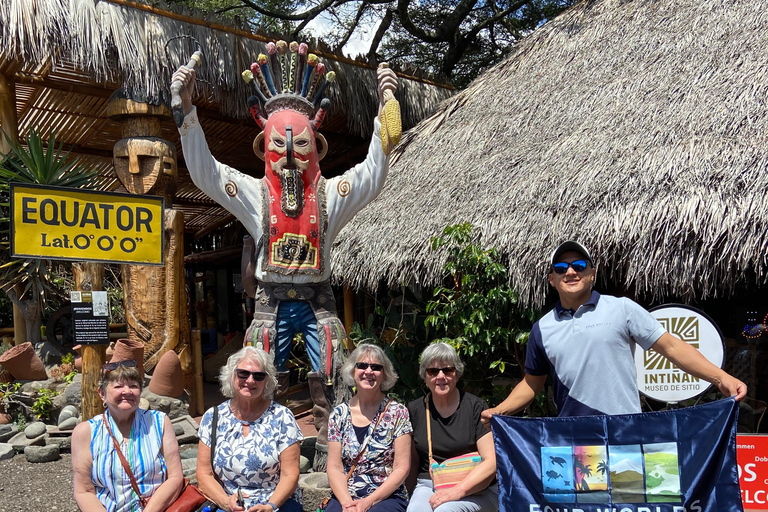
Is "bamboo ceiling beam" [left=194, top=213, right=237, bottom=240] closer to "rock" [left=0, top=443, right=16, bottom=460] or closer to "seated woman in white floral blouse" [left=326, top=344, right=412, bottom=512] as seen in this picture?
"rock" [left=0, top=443, right=16, bottom=460]

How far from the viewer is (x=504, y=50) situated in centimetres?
1299

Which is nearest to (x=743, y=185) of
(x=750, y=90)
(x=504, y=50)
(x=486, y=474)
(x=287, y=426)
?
(x=750, y=90)

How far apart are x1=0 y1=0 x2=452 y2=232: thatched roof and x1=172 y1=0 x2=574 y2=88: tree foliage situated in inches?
142

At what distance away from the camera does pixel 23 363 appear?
21.9 ft

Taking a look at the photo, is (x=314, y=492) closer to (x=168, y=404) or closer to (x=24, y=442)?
(x=168, y=404)

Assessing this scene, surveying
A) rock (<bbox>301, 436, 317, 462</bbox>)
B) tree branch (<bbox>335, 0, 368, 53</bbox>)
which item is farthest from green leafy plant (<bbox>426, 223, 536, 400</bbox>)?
tree branch (<bbox>335, 0, 368, 53</bbox>)

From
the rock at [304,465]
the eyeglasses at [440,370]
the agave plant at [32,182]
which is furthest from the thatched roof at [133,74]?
the eyeglasses at [440,370]

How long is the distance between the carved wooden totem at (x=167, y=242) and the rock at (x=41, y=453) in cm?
117

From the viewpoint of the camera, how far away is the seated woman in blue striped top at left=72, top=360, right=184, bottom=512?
2869 millimetres

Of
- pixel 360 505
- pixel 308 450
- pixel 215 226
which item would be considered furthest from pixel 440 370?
pixel 215 226

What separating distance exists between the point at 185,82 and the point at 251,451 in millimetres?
2099

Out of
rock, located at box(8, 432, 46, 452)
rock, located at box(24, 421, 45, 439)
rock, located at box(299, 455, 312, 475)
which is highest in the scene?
rock, located at box(24, 421, 45, 439)

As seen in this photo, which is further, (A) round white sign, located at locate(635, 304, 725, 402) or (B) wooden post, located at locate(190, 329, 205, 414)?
(B) wooden post, located at locate(190, 329, 205, 414)

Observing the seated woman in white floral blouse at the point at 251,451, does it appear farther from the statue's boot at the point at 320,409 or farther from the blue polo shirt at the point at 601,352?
the blue polo shirt at the point at 601,352
